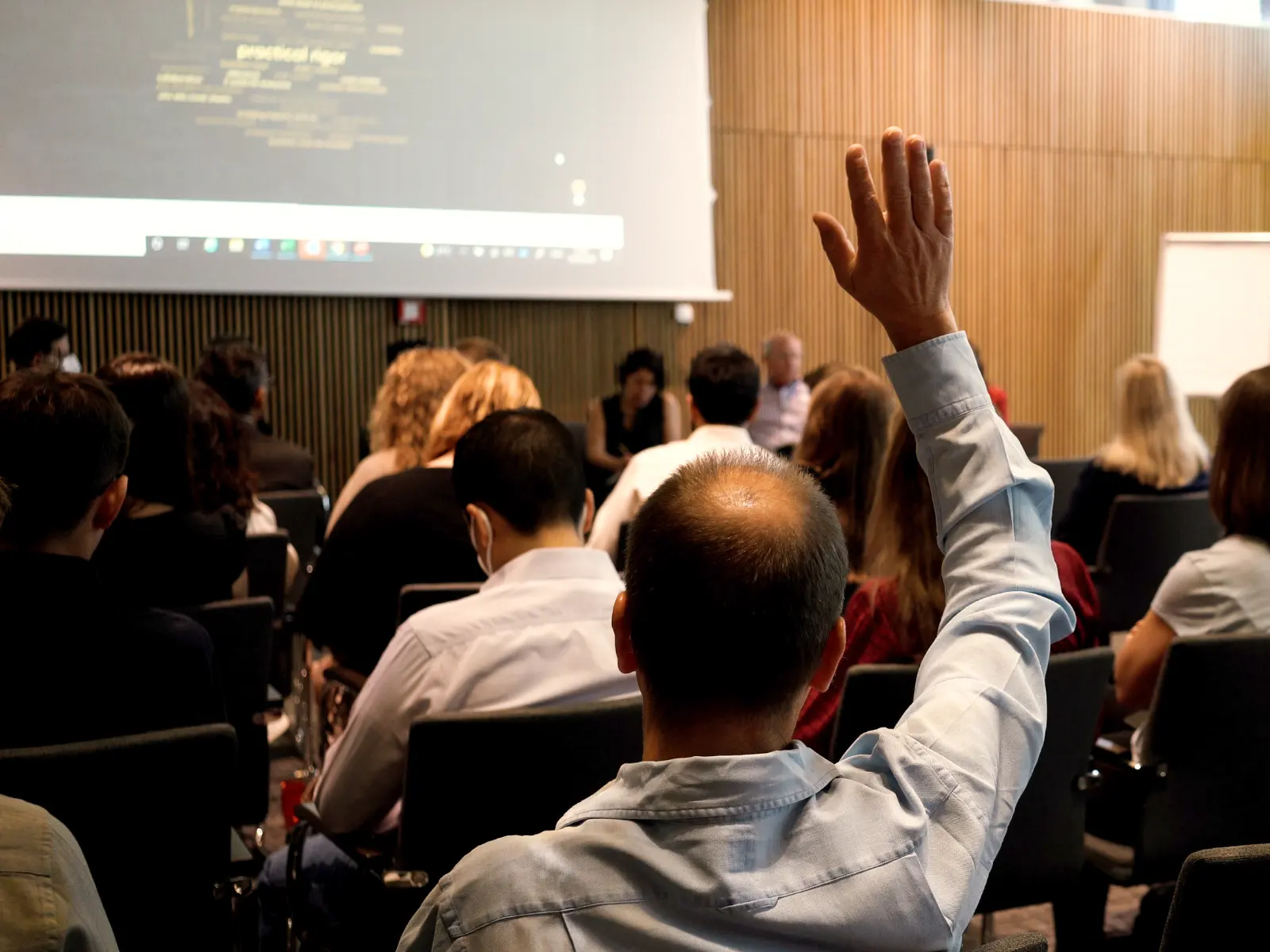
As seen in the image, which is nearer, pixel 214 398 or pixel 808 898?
pixel 808 898

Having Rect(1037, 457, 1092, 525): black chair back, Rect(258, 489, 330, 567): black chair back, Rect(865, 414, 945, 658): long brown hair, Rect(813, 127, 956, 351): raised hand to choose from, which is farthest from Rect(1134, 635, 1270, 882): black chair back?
Rect(1037, 457, 1092, 525): black chair back

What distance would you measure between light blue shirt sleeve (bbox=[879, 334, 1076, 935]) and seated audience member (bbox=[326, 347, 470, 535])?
3.09 m

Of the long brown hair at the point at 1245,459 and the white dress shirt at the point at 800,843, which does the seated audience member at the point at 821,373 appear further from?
the white dress shirt at the point at 800,843

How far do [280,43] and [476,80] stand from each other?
1174mm

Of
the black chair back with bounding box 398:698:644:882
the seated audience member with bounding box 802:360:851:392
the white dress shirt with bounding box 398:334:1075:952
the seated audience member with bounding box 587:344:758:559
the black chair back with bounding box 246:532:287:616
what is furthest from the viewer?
the seated audience member with bounding box 802:360:851:392

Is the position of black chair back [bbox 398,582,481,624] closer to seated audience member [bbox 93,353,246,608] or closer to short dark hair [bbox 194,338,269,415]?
seated audience member [bbox 93,353,246,608]

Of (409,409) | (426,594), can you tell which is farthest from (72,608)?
(409,409)

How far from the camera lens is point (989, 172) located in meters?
9.80

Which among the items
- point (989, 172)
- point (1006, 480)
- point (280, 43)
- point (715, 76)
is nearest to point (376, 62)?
point (280, 43)

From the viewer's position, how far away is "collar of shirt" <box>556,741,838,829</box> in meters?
0.90

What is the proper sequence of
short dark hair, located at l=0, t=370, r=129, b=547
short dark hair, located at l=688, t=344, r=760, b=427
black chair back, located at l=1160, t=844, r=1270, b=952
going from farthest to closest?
short dark hair, located at l=688, t=344, r=760, b=427, short dark hair, located at l=0, t=370, r=129, b=547, black chair back, located at l=1160, t=844, r=1270, b=952

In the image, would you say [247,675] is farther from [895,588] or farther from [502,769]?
[895,588]

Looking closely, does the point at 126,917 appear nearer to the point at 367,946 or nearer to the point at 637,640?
the point at 367,946

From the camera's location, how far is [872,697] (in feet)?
6.90
